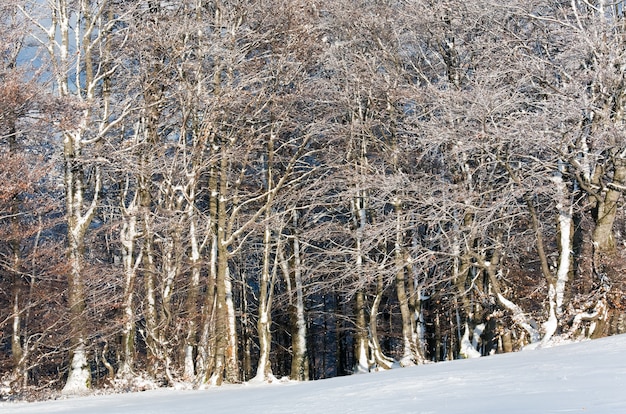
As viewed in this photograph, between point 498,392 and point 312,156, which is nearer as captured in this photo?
point 498,392

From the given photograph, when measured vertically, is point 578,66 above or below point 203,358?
above

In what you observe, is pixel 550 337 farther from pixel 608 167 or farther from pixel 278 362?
pixel 278 362

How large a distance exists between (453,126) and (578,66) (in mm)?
3177

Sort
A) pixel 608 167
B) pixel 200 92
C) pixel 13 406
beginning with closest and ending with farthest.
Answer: pixel 13 406, pixel 608 167, pixel 200 92

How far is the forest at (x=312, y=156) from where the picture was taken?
14.2m

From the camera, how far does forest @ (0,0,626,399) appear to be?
1419 cm

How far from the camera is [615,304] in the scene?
44.5ft

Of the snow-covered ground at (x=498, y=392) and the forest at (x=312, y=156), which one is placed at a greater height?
the forest at (x=312, y=156)

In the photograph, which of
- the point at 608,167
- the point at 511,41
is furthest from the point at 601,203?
the point at 511,41

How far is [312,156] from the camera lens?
71.2ft

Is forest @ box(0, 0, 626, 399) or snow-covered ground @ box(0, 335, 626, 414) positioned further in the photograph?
forest @ box(0, 0, 626, 399)

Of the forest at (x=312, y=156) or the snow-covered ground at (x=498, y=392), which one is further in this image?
the forest at (x=312, y=156)

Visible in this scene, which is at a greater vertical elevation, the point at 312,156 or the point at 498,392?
the point at 312,156

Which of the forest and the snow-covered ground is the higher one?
the forest
